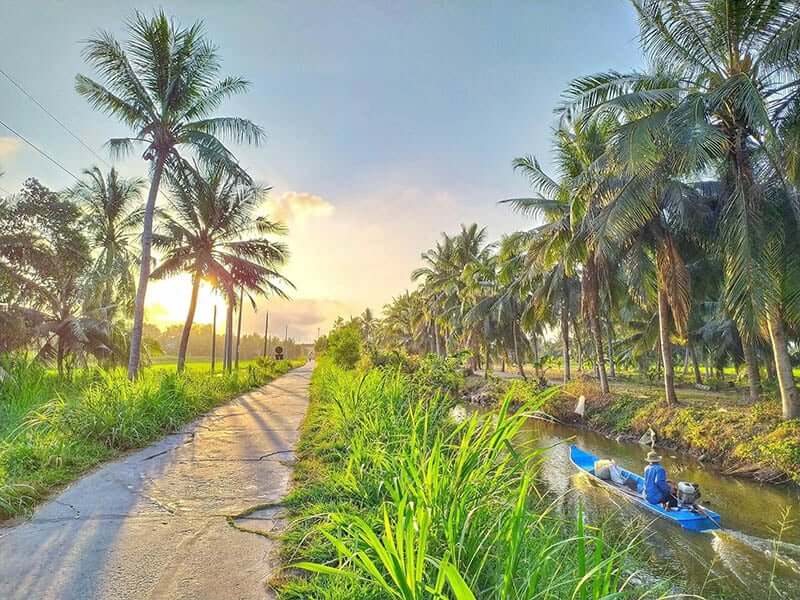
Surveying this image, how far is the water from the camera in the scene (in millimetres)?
5719

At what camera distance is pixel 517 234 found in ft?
66.8

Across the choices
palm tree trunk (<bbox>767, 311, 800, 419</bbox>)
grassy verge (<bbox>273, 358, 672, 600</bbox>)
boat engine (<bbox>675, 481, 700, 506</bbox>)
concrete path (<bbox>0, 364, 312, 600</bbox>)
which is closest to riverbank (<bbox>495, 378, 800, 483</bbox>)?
palm tree trunk (<bbox>767, 311, 800, 419</bbox>)

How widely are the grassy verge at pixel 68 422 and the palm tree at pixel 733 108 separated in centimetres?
1089

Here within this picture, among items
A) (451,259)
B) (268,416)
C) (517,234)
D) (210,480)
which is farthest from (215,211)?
(451,259)

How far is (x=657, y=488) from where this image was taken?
7.62m

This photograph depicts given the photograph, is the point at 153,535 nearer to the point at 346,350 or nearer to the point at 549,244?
the point at 549,244

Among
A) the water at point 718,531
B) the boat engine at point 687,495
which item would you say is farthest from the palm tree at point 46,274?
the boat engine at point 687,495

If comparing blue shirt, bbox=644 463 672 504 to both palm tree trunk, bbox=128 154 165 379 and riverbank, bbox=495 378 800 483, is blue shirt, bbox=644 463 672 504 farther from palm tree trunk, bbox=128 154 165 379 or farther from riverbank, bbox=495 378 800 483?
palm tree trunk, bbox=128 154 165 379

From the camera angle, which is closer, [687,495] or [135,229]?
[687,495]

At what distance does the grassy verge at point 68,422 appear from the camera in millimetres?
5125

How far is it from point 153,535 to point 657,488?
728 centimetres

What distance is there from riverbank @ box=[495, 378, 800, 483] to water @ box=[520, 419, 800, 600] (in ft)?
1.37

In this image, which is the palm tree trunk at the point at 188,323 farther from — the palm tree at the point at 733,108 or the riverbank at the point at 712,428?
the palm tree at the point at 733,108

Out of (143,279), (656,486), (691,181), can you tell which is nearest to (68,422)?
(143,279)
